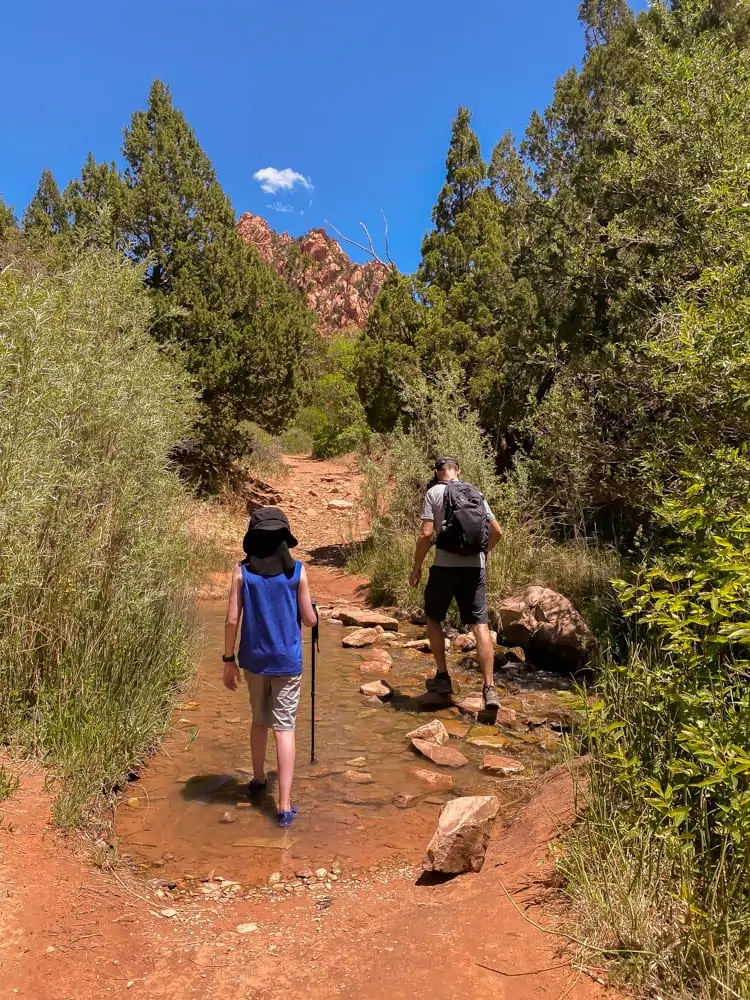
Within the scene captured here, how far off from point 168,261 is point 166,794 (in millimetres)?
15004

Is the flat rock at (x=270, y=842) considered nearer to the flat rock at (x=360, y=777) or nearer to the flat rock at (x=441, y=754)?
the flat rock at (x=360, y=777)

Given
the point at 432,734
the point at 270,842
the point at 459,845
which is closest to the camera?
the point at 459,845

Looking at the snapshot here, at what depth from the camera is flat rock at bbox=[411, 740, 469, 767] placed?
16.7ft

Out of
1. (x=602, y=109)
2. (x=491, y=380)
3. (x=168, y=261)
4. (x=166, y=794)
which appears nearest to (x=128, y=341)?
(x=166, y=794)

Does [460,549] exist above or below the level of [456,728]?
above

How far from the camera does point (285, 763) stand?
4.16 meters

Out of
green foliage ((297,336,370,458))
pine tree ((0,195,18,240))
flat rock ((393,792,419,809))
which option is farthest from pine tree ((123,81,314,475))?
flat rock ((393,792,419,809))

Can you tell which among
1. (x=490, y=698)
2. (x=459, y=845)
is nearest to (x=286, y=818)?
(x=459, y=845)

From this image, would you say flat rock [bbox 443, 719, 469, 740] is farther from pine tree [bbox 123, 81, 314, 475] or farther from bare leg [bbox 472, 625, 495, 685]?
pine tree [bbox 123, 81, 314, 475]

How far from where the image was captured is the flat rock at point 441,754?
5.08 m

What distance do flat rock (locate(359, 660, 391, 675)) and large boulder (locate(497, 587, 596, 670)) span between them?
5.03ft

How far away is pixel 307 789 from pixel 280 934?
1634 millimetres

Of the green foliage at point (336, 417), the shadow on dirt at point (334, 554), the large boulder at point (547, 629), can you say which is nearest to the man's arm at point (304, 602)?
the large boulder at point (547, 629)

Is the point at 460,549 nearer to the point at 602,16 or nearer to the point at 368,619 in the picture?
the point at 368,619
